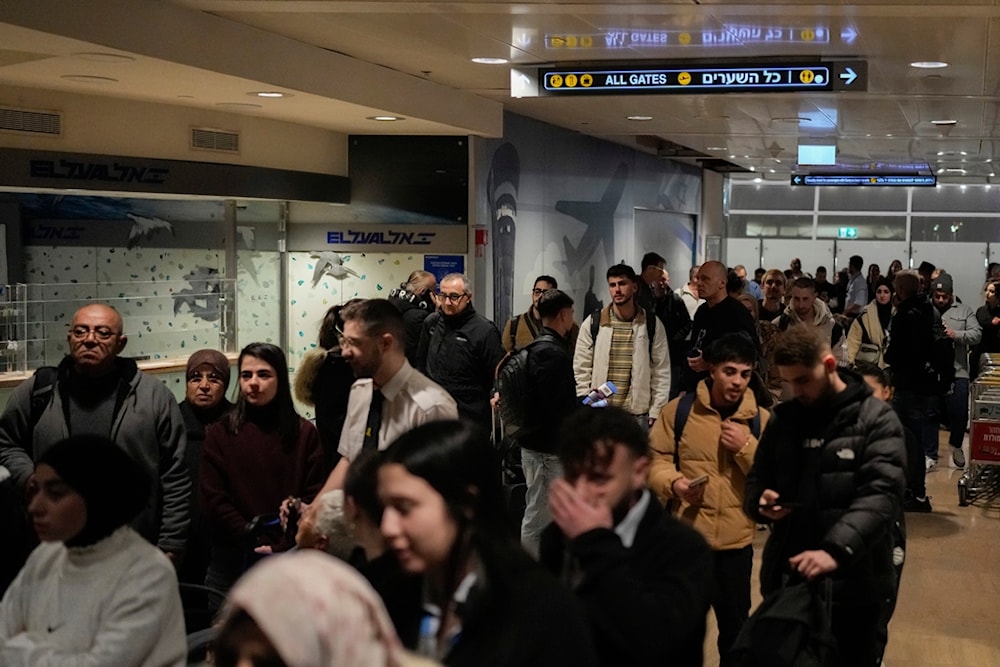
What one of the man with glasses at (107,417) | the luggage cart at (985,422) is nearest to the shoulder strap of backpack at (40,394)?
the man with glasses at (107,417)

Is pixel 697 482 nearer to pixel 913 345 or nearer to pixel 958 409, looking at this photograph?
pixel 913 345

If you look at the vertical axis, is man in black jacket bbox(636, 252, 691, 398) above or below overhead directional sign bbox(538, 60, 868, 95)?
below

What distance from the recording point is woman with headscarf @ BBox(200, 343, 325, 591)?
4.97 m

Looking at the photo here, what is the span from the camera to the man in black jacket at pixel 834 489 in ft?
14.3

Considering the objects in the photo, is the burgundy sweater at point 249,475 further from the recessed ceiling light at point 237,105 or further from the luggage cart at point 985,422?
the luggage cart at point 985,422

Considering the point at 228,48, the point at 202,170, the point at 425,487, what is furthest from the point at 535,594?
the point at 202,170

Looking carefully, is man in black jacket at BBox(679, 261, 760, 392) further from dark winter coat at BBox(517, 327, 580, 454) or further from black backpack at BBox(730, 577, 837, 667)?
black backpack at BBox(730, 577, 837, 667)

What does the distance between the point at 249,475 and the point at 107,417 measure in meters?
0.73

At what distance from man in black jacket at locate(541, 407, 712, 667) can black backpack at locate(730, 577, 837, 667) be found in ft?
4.77

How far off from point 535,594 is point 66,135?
6.95m

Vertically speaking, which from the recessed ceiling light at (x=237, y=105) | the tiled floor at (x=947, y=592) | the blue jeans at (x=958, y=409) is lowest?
the tiled floor at (x=947, y=592)

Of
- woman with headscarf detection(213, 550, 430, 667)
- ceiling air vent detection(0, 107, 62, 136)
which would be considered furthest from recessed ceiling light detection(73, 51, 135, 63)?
woman with headscarf detection(213, 550, 430, 667)

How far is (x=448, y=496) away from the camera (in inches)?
93.6

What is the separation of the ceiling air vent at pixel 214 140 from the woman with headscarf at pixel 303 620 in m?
8.08
